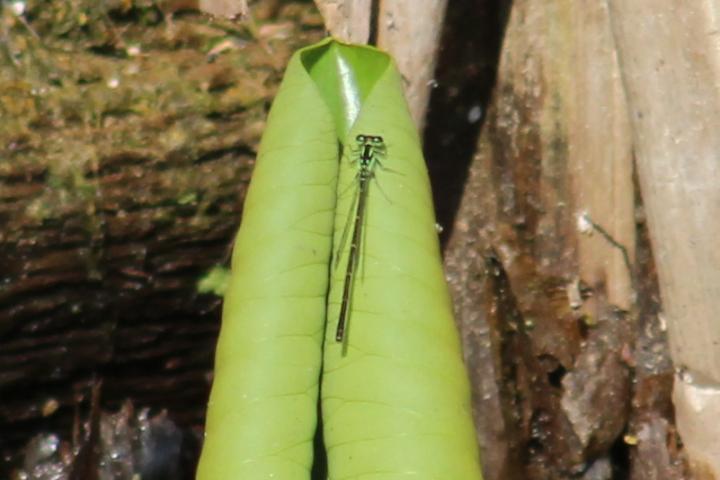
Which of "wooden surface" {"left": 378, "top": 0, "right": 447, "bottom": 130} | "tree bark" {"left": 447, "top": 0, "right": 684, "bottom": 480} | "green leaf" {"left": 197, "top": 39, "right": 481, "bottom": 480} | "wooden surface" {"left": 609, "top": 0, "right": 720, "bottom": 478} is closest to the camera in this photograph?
"green leaf" {"left": 197, "top": 39, "right": 481, "bottom": 480}

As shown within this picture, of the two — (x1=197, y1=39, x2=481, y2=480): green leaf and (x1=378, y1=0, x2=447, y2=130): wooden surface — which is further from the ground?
(x1=378, y1=0, x2=447, y2=130): wooden surface

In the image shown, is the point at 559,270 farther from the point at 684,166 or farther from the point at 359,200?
the point at 359,200

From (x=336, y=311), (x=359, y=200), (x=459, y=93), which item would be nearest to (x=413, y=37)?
(x=459, y=93)

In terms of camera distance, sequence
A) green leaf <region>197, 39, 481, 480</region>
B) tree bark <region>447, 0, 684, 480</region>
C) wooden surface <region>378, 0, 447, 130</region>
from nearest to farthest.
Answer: green leaf <region>197, 39, 481, 480</region> < wooden surface <region>378, 0, 447, 130</region> < tree bark <region>447, 0, 684, 480</region>

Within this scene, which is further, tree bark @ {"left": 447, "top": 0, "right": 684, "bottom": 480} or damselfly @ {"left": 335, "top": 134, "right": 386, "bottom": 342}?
tree bark @ {"left": 447, "top": 0, "right": 684, "bottom": 480}

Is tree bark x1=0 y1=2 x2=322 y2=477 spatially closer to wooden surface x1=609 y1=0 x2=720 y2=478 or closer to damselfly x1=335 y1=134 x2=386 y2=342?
damselfly x1=335 y1=134 x2=386 y2=342

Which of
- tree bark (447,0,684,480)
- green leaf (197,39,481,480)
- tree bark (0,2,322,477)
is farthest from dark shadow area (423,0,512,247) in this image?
green leaf (197,39,481,480)

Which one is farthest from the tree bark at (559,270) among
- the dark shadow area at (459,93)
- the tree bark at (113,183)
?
the tree bark at (113,183)
